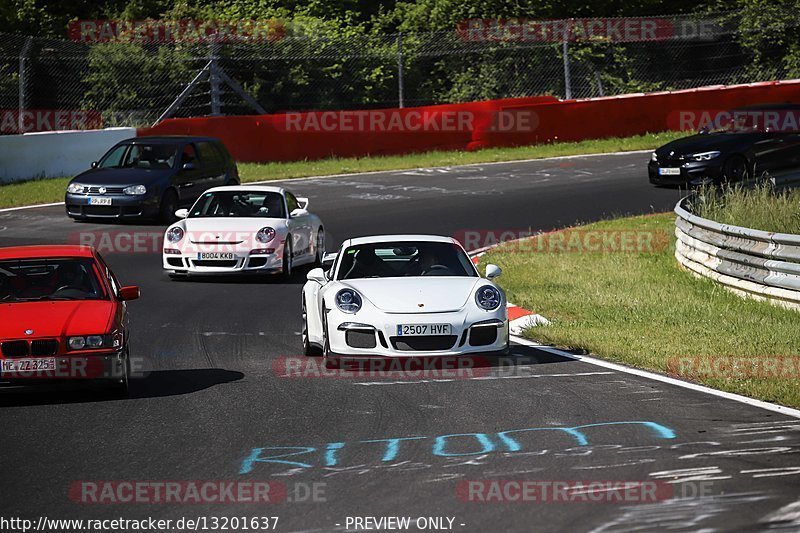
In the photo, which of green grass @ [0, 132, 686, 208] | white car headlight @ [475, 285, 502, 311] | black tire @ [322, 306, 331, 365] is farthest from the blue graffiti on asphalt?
green grass @ [0, 132, 686, 208]

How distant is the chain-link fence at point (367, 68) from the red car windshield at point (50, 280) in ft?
56.4

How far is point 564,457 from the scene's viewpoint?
7508mm

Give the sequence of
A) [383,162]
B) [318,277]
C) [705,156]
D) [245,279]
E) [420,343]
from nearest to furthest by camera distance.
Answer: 1. [420,343]
2. [318,277]
3. [245,279]
4. [705,156]
5. [383,162]

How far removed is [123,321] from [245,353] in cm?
205

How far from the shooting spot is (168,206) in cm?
2239

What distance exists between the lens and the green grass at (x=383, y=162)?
26.3 meters

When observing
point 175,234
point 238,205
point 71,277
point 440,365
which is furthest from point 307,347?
point 238,205

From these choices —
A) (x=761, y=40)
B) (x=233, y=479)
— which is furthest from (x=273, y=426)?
(x=761, y=40)

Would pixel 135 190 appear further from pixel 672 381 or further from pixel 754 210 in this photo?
pixel 672 381

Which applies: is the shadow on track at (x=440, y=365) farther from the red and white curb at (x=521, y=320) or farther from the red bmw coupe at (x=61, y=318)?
the red bmw coupe at (x=61, y=318)

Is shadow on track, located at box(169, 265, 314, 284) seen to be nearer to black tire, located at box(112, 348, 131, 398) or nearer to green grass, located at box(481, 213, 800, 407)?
green grass, located at box(481, 213, 800, 407)

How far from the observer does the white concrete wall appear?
26859 millimetres

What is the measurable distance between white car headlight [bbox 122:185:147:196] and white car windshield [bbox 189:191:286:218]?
420cm

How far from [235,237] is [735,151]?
38.3ft
